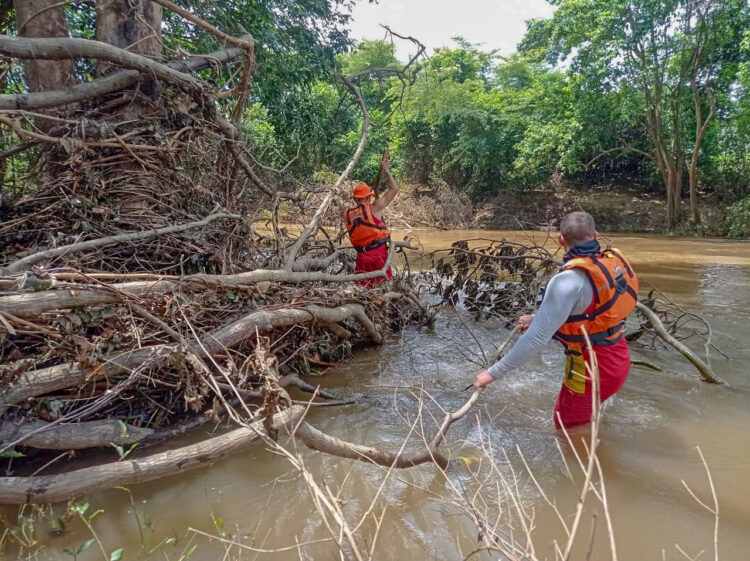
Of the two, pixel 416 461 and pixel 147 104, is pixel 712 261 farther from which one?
pixel 147 104

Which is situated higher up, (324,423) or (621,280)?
(621,280)

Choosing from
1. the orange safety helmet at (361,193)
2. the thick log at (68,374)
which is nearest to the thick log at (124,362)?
the thick log at (68,374)

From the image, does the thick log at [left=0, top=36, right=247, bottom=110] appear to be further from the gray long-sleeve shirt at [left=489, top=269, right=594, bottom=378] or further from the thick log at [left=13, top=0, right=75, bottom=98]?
the gray long-sleeve shirt at [left=489, top=269, right=594, bottom=378]

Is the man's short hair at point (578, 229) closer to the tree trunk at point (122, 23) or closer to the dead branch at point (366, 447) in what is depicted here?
the dead branch at point (366, 447)

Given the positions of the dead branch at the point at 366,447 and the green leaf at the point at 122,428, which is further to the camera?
Answer: the green leaf at the point at 122,428

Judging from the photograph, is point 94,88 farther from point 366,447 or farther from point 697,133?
point 697,133

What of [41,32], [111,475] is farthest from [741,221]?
[111,475]

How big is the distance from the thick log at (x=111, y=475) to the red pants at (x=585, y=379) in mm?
1891

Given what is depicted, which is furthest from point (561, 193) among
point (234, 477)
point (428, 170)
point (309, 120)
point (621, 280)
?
point (234, 477)

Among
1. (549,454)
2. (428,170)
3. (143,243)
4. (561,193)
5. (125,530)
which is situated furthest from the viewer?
(428,170)

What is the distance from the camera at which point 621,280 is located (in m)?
2.78

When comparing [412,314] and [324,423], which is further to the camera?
[412,314]

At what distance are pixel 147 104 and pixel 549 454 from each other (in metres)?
4.40

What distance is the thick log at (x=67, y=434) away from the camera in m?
2.46
